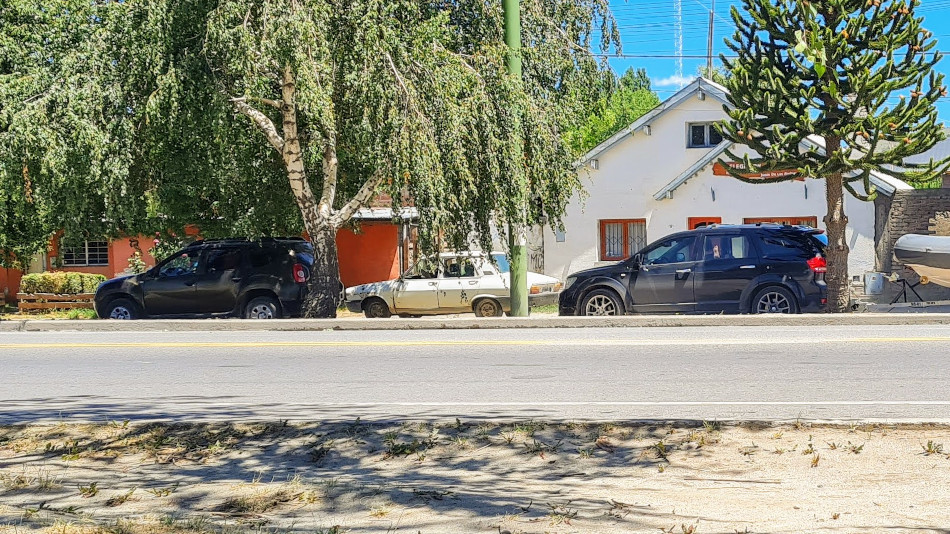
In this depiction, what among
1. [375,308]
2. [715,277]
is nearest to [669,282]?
[715,277]

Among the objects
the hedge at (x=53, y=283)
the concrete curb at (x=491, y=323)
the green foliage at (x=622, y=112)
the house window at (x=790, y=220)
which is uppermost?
the green foliage at (x=622, y=112)

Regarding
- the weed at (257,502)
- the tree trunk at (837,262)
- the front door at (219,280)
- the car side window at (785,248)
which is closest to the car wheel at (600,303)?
the car side window at (785,248)

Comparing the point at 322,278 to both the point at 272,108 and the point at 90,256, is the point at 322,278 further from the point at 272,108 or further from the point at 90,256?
the point at 90,256

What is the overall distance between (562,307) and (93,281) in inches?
638

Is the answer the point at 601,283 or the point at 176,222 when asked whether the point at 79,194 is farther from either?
the point at 601,283

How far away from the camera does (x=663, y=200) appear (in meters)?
30.2

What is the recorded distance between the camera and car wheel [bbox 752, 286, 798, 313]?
17.2 metres

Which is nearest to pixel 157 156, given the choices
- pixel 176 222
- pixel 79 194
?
pixel 79 194

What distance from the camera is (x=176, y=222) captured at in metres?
22.2

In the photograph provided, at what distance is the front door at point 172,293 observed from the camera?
65.3ft

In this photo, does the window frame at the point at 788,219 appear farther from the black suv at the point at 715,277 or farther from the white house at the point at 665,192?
the black suv at the point at 715,277

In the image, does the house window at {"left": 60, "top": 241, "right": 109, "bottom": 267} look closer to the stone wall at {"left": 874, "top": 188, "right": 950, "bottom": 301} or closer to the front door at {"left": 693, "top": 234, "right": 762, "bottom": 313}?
the front door at {"left": 693, "top": 234, "right": 762, "bottom": 313}

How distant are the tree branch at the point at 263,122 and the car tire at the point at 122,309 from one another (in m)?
4.49

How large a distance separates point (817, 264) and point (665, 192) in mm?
12707
